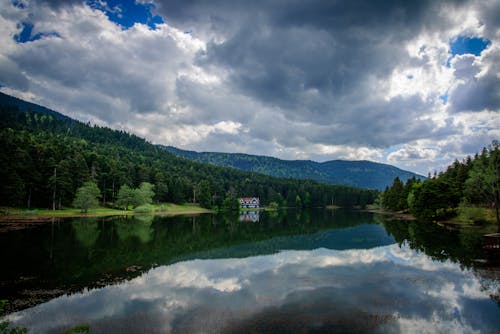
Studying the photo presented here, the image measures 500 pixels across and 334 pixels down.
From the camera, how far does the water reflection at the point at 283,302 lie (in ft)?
51.0

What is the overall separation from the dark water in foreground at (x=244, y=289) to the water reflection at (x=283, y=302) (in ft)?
0.22

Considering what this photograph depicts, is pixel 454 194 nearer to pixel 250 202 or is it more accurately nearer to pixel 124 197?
pixel 124 197

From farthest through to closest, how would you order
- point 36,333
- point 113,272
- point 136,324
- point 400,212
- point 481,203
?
point 400,212 < point 481,203 < point 113,272 < point 136,324 < point 36,333

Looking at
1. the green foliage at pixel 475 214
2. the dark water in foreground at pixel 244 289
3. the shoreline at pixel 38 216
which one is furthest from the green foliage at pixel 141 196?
the green foliage at pixel 475 214

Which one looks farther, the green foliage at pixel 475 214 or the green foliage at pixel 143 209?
the green foliage at pixel 143 209

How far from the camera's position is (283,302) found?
62.8ft

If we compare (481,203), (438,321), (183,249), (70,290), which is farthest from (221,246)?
(481,203)

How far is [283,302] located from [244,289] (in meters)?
4.15

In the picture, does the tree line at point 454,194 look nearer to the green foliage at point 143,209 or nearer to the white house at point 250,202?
the green foliage at point 143,209

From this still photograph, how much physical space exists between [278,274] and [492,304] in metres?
15.2

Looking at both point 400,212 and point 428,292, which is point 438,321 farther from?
point 400,212

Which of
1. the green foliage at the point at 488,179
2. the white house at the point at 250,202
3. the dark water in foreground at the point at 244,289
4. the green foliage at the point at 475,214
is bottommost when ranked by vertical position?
the white house at the point at 250,202

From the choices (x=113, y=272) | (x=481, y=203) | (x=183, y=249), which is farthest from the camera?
(x=481, y=203)

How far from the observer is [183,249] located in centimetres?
4012
